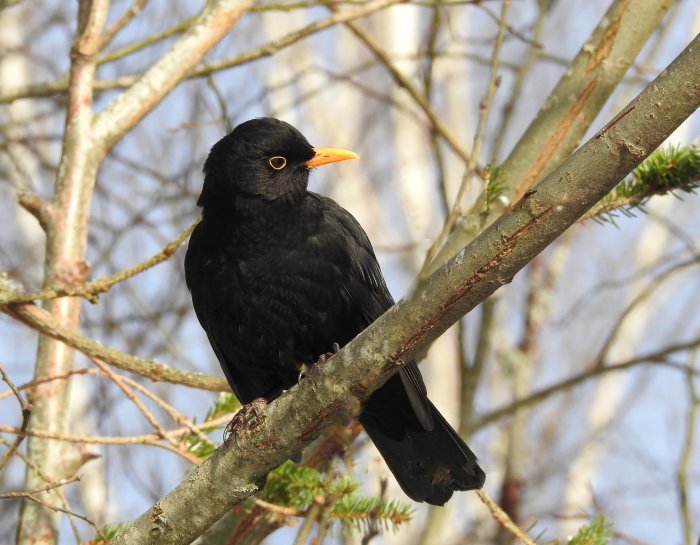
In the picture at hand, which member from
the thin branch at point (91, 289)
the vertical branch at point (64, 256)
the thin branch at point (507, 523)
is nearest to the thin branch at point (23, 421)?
the thin branch at point (91, 289)

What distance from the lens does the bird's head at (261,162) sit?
4.27 m

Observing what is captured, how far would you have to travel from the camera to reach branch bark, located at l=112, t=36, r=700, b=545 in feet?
7.97

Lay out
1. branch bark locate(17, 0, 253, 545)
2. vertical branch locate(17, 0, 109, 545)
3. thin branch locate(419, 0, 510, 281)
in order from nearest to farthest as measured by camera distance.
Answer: thin branch locate(419, 0, 510, 281) → vertical branch locate(17, 0, 109, 545) → branch bark locate(17, 0, 253, 545)

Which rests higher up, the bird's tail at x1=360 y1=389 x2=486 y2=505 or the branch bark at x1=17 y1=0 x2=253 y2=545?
the branch bark at x1=17 y1=0 x2=253 y2=545

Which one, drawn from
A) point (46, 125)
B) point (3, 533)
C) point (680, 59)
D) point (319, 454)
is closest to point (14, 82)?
point (46, 125)

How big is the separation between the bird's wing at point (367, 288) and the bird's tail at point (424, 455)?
16 cm

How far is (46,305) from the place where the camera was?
413 cm

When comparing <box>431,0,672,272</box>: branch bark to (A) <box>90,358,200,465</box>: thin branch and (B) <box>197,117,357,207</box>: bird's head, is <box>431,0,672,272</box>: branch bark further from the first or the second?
(A) <box>90,358,200,465</box>: thin branch

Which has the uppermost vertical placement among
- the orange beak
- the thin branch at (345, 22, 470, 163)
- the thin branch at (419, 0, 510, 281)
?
the thin branch at (345, 22, 470, 163)

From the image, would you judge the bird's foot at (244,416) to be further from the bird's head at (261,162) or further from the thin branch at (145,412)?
the bird's head at (261,162)

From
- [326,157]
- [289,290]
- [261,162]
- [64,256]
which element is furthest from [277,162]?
[64,256]

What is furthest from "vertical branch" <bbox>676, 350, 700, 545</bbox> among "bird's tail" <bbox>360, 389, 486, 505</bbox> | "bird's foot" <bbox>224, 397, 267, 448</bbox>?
"bird's foot" <bbox>224, 397, 267, 448</bbox>

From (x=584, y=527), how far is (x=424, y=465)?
967mm

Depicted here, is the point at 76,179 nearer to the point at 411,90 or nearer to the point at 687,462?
the point at 411,90
